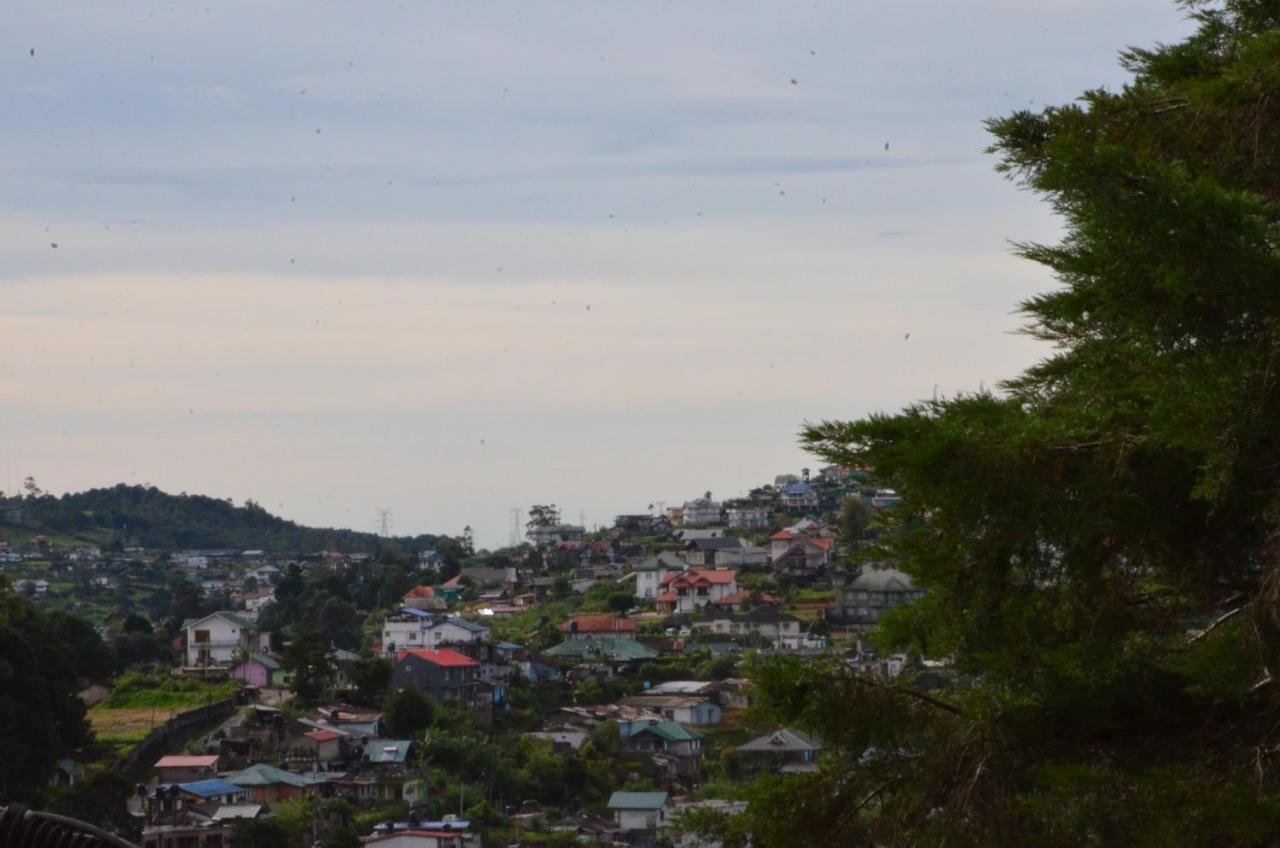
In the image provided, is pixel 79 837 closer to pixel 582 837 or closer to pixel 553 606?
pixel 582 837

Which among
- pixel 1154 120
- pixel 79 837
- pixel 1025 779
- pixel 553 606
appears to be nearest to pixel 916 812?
pixel 1025 779

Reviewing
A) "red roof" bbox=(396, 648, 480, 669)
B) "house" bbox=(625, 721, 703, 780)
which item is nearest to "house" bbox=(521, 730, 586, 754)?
"house" bbox=(625, 721, 703, 780)

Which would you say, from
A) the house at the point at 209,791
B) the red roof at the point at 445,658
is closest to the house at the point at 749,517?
the red roof at the point at 445,658

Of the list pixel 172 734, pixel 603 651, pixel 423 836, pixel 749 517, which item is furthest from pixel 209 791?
pixel 749 517

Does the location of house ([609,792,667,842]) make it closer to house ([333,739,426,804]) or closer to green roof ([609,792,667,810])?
green roof ([609,792,667,810])

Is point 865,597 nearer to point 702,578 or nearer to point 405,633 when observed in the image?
point 702,578

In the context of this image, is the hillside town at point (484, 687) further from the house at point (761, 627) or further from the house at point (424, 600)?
the house at point (424, 600)
